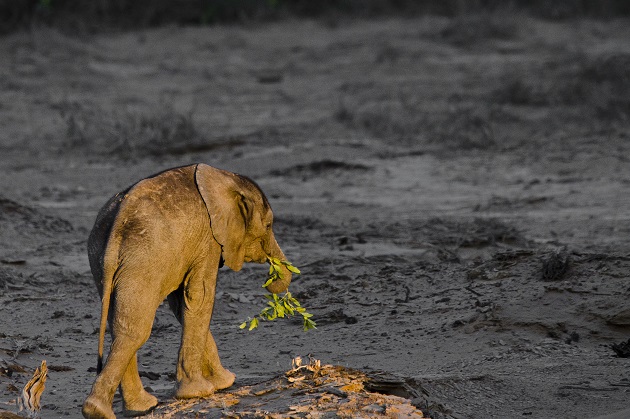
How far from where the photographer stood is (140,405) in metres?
5.50

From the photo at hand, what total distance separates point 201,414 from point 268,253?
99cm

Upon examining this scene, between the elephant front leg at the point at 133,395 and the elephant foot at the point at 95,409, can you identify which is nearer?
the elephant foot at the point at 95,409

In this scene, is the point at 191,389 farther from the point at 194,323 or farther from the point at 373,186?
the point at 373,186

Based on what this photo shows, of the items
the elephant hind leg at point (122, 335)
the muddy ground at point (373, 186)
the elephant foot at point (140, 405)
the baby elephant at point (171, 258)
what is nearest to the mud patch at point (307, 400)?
the elephant foot at point (140, 405)

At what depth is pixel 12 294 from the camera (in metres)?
7.96

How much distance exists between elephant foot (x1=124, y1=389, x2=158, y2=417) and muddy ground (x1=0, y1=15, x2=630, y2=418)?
279 mm

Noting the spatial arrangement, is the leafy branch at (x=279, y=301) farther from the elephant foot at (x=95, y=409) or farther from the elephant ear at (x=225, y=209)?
the elephant foot at (x=95, y=409)

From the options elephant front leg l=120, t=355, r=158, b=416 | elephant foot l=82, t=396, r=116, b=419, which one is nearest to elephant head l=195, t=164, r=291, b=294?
elephant front leg l=120, t=355, r=158, b=416

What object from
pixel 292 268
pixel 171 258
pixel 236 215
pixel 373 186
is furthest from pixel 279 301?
pixel 373 186

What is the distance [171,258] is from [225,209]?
0.41m

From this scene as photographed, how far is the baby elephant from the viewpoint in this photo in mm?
5141

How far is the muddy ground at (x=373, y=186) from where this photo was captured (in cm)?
672

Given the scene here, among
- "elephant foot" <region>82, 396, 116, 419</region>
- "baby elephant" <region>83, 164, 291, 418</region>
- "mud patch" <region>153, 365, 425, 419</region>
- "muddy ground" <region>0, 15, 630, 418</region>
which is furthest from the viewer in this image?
"muddy ground" <region>0, 15, 630, 418</region>

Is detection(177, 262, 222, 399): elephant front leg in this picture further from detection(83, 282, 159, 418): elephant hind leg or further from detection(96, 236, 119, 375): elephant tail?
detection(96, 236, 119, 375): elephant tail
